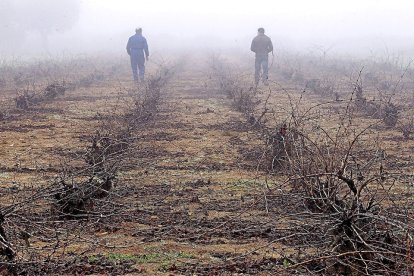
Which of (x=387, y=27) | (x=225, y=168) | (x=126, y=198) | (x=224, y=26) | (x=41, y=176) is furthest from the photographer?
(x=224, y=26)

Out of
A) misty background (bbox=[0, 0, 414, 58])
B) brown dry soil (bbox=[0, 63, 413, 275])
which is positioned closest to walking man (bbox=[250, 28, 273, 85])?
brown dry soil (bbox=[0, 63, 413, 275])

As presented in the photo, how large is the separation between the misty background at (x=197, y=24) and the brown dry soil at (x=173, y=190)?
43344 mm

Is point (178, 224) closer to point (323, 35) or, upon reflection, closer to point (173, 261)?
point (173, 261)

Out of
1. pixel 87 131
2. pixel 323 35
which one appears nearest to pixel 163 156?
pixel 87 131

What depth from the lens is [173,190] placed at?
21.3 ft

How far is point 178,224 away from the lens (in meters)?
5.30

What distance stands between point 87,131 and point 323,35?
2998 inches

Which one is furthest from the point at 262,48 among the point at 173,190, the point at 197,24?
the point at 197,24

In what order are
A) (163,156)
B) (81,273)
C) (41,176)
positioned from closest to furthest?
(81,273) < (41,176) < (163,156)

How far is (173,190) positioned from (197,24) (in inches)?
3938

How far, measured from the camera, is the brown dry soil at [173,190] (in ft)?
14.6

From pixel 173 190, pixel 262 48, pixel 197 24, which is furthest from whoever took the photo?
pixel 197 24

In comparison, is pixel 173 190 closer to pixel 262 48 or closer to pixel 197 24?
pixel 262 48

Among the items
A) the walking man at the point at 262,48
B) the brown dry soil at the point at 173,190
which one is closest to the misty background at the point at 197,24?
the walking man at the point at 262,48
